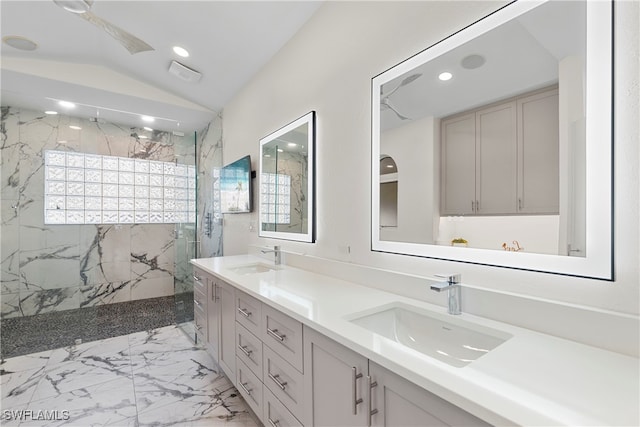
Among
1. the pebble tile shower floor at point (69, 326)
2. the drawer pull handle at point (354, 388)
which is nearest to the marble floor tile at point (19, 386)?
the pebble tile shower floor at point (69, 326)

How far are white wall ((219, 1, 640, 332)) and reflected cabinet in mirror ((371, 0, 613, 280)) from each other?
4 centimetres

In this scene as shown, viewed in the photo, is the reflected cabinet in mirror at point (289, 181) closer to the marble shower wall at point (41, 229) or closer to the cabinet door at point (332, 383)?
the cabinet door at point (332, 383)

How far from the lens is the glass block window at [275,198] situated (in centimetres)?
249

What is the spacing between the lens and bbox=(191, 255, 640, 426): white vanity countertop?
23.4 inches

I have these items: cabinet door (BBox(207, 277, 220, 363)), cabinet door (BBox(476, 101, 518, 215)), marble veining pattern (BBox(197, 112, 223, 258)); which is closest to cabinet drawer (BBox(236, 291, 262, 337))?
cabinet door (BBox(207, 277, 220, 363))

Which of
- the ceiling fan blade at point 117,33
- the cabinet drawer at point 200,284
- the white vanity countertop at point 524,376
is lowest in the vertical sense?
the cabinet drawer at point 200,284

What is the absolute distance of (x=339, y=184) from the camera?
1944 mm

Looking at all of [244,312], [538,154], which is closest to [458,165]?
[538,154]

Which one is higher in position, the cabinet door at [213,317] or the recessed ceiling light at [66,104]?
the recessed ceiling light at [66,104]

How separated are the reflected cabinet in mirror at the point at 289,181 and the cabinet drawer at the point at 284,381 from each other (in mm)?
920

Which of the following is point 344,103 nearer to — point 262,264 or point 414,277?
point 414,277

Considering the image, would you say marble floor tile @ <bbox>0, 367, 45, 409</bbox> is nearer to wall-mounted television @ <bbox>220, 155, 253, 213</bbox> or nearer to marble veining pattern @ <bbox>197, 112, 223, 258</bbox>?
marble veining pattern @ <bbox>197, 112, 223, 258</bbox>

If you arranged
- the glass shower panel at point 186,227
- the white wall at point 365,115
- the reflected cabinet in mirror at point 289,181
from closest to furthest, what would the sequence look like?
the white wall at point 365,115, the reflected cabinet in mirror at point 289,181, the glass shower panel at point 186,227

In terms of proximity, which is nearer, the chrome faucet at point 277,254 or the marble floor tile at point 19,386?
the marble floor tile at point 19,386
